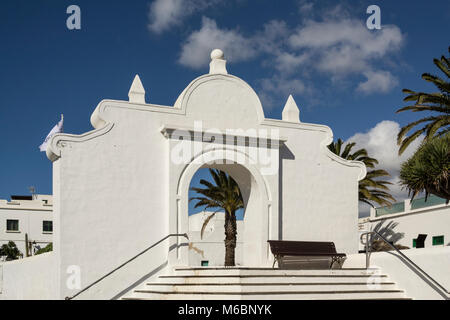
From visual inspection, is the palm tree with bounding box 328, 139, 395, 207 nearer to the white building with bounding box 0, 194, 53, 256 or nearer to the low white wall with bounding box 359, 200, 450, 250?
the low white wall with bounding box 359, 200, 450, 250

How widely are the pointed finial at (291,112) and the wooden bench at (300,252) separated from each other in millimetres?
3980

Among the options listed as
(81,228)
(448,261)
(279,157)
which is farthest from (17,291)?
(448,261)

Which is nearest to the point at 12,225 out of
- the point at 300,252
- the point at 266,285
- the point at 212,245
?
the point at 212,245

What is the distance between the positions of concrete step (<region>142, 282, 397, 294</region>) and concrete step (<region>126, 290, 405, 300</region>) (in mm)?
121

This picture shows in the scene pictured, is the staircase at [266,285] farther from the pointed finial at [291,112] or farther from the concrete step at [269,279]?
the pointed finial at [291,112]

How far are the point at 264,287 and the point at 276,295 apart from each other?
12.7 inches

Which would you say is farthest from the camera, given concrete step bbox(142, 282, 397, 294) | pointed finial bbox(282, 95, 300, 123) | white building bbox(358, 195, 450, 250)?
white building bbox(358, 195, 450, 250)

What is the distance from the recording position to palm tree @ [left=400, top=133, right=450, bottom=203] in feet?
51.9

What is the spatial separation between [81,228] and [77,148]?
6.83 ft

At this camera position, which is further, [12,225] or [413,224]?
[12,225]

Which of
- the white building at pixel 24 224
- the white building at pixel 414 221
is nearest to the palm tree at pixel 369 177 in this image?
the white building at pixel 414 221

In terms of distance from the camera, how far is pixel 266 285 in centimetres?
1224

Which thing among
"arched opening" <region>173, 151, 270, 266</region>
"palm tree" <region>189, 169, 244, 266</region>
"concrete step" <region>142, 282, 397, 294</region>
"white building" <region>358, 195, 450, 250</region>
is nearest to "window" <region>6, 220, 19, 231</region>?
"palm tree" <region>189, 169, 244, 266</region>

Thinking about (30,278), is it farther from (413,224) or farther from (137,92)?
(413,224)
